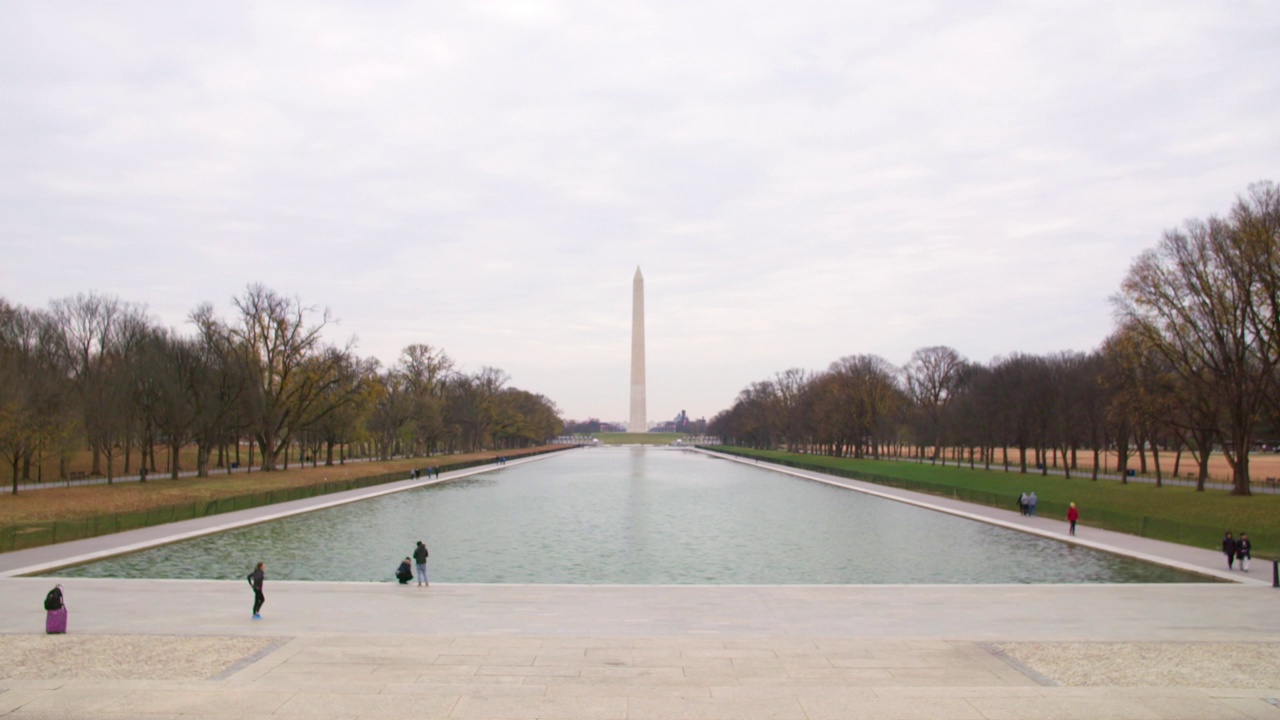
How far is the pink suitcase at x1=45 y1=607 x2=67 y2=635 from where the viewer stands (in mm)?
14680

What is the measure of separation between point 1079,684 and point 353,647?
11.2m

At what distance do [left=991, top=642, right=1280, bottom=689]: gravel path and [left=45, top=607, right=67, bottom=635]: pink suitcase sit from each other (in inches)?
631

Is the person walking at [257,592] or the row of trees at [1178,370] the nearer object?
the person walking at [257,592]

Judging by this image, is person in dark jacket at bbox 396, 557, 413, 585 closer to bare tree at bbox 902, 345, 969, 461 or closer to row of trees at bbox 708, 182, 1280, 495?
row of trees at bbox 708, 182, 1280, 495

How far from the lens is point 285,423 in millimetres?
71188

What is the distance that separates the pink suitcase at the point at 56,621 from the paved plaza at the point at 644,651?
0.22 meters

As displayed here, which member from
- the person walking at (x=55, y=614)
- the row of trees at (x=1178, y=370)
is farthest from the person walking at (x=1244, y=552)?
the person walking at (x=55, y=614)

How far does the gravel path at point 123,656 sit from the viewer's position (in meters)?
12.4

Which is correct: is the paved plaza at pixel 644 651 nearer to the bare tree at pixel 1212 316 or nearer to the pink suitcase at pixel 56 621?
the pink suitcase at pixel 56 621

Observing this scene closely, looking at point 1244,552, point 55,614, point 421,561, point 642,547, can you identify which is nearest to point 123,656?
point 55,614

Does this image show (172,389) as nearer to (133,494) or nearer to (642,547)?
(133,494)

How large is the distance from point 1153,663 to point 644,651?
7927 mm

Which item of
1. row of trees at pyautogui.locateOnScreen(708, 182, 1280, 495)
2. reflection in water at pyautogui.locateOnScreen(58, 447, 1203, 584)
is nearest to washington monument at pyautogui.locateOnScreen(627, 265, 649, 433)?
row of trees at pyautogui.locateOnScreen(708, 182, 1280, 495)

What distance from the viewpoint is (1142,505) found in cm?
4294
